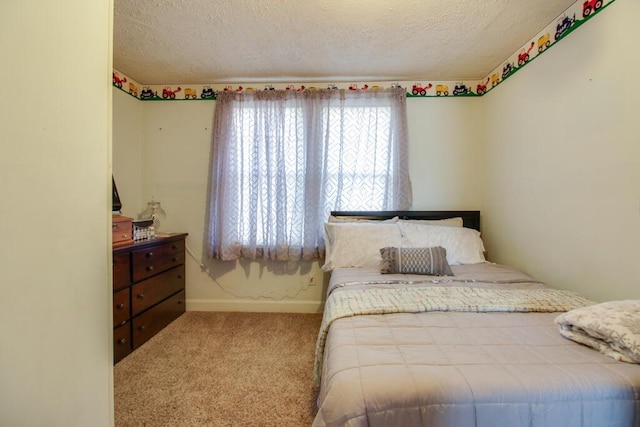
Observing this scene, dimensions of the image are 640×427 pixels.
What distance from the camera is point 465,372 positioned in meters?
0.93

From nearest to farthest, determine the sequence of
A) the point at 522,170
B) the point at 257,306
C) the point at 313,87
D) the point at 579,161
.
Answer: the point at 579,161 < the point at 522,170 < the point at 313,87 < the point at 257,306

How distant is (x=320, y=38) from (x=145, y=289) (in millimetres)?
2381

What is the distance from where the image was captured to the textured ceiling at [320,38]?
1792mm

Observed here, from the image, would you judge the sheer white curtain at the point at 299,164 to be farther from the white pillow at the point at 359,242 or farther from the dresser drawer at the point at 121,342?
the dresser drawer at the point at 121,342

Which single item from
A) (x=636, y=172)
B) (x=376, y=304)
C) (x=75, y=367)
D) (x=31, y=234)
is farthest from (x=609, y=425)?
(x=31, y=234)

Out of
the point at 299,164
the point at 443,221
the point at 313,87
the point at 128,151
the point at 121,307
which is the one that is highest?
the point at 313,87

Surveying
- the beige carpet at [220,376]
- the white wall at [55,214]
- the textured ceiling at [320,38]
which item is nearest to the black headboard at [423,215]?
the beige carpet at [220,376]

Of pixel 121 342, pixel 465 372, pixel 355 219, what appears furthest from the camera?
pixel 355 219

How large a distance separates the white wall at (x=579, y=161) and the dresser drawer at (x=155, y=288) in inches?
120

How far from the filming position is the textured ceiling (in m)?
1.79

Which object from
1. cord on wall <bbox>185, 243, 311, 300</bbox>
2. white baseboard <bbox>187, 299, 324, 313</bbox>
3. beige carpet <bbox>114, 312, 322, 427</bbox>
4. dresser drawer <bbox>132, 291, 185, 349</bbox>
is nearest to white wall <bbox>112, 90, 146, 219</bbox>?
cord on wall <bbox>185, 243, 311, 300</bbox>

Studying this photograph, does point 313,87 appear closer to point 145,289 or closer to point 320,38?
point 320,38

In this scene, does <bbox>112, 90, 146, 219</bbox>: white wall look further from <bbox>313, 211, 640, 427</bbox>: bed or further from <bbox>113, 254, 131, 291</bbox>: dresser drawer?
<bbox>313, 211, 640, 427</bbox>: bed

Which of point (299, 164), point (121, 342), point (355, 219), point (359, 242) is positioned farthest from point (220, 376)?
point (299, 164)
